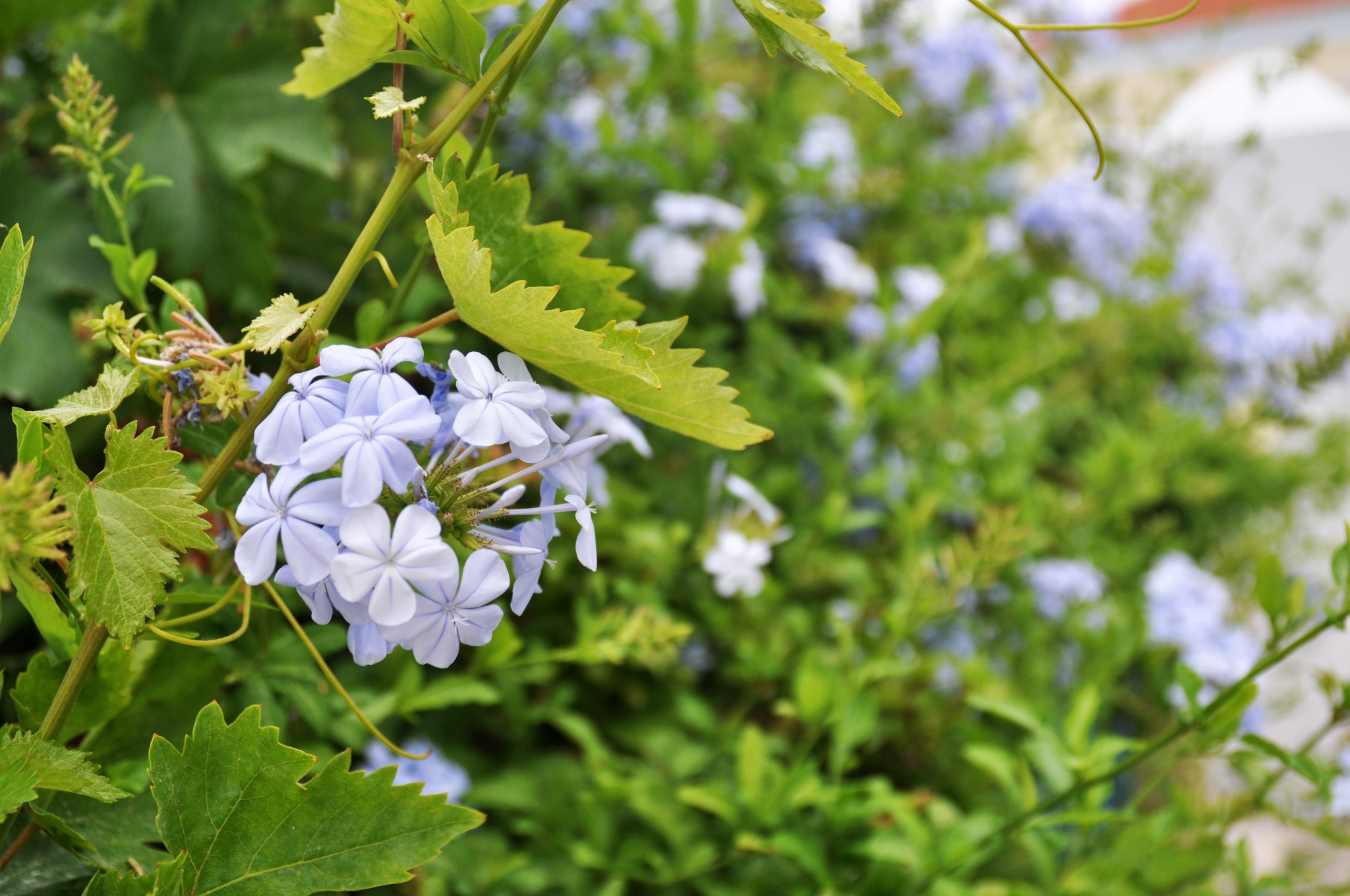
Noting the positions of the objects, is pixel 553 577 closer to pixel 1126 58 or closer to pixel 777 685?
pixel 777 685

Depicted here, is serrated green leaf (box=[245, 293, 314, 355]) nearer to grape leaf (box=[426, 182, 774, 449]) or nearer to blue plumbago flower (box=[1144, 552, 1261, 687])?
grape leaf (box=[426, 182, 774, 449])

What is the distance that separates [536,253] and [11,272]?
0.26 m

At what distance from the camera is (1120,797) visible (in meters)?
1.61

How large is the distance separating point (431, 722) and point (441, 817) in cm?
62

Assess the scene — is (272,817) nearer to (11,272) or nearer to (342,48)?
(11,272)

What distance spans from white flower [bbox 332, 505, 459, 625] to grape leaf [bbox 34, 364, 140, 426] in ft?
0.46

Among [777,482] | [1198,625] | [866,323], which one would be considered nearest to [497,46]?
[777,482]

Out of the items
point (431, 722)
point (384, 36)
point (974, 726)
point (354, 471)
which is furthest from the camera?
point (974, 726)

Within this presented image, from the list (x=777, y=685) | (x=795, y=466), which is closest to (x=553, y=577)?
(x=777, y=685)

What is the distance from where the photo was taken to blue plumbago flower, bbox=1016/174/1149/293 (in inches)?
87.1

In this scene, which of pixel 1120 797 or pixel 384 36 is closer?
pixel 384 36

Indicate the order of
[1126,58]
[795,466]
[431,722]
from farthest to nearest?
[1126,58] < [795,466] < [431,722]

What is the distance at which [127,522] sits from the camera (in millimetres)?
414

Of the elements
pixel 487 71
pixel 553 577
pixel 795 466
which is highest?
pixel 487 71
